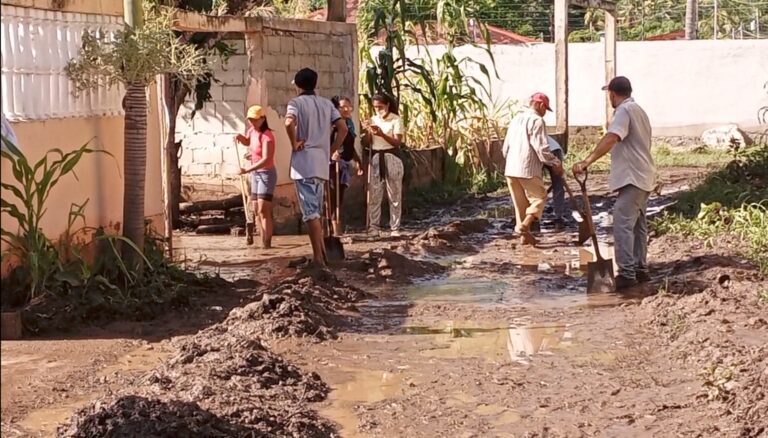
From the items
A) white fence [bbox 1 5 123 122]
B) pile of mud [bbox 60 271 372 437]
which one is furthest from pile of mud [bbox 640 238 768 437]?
white fence [bbox 1 5 123 122]

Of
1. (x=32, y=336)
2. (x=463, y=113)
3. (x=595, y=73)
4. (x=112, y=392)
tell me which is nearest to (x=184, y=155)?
(x=463, y=113)

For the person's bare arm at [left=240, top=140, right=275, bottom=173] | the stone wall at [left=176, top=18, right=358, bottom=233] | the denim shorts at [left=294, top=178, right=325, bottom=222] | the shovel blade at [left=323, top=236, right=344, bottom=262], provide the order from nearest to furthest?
the denim shorts at [left=294, top=178, right=325, bottom=222]
the shovel blade at [left=323, top=236, right=344, bottom=262]
the person's bare arm at [left=240, top=140, right=275, bottom=173]
the stone wall at [left=176, top=18, right=358, bottom=233]

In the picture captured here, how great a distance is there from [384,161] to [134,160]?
499cm

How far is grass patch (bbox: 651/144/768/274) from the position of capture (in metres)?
10.8

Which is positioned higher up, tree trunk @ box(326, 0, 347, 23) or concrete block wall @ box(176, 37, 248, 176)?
tree trunk @ box(326, 0, 347, 23)

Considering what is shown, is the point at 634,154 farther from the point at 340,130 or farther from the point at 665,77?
the point at 665,77

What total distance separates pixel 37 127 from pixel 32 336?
1638 mm

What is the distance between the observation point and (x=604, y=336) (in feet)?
25.3

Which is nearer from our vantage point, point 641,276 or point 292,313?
point 292,313

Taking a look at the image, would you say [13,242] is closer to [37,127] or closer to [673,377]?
[37,127]

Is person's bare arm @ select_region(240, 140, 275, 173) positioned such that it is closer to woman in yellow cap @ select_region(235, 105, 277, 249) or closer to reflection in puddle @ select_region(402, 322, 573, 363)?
woman in yellow cap @ select_region(235, 105, 277, 249)

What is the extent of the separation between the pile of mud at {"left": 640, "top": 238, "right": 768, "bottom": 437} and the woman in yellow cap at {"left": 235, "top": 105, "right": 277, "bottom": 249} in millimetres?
4117

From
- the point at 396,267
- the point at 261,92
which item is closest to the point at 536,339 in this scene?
the point at 396,267

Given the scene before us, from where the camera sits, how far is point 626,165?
364 inches
